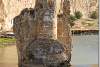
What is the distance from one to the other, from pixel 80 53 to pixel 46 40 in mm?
334

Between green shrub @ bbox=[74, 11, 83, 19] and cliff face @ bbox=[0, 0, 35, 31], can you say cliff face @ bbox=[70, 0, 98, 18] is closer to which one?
green shrub @ bbox=[74, 11, 83, 19]

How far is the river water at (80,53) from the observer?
2.09 meters

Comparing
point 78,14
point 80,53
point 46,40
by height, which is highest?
point 78,14

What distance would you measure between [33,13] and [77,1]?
42 centimetres

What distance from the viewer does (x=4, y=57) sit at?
83.0 inches

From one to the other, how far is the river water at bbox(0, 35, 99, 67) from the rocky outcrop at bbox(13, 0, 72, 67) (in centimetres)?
5

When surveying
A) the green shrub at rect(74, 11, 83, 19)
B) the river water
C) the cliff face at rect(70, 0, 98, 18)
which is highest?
the cliff face at rect(70, 0, 98, 18)

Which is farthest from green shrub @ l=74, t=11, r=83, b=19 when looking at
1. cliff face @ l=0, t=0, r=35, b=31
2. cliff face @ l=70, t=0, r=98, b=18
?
cliff face @ l=0, t=0, r=35, b=31

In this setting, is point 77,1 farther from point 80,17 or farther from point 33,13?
point 33,13

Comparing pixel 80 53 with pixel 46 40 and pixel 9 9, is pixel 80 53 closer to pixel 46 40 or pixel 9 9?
pixel 46 40

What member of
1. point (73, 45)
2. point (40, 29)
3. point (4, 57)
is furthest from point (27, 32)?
point (73, 45)

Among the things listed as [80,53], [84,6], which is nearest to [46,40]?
[80,53]

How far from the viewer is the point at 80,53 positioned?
2.14 meters

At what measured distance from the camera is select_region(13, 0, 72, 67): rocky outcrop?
2115 millimetres
